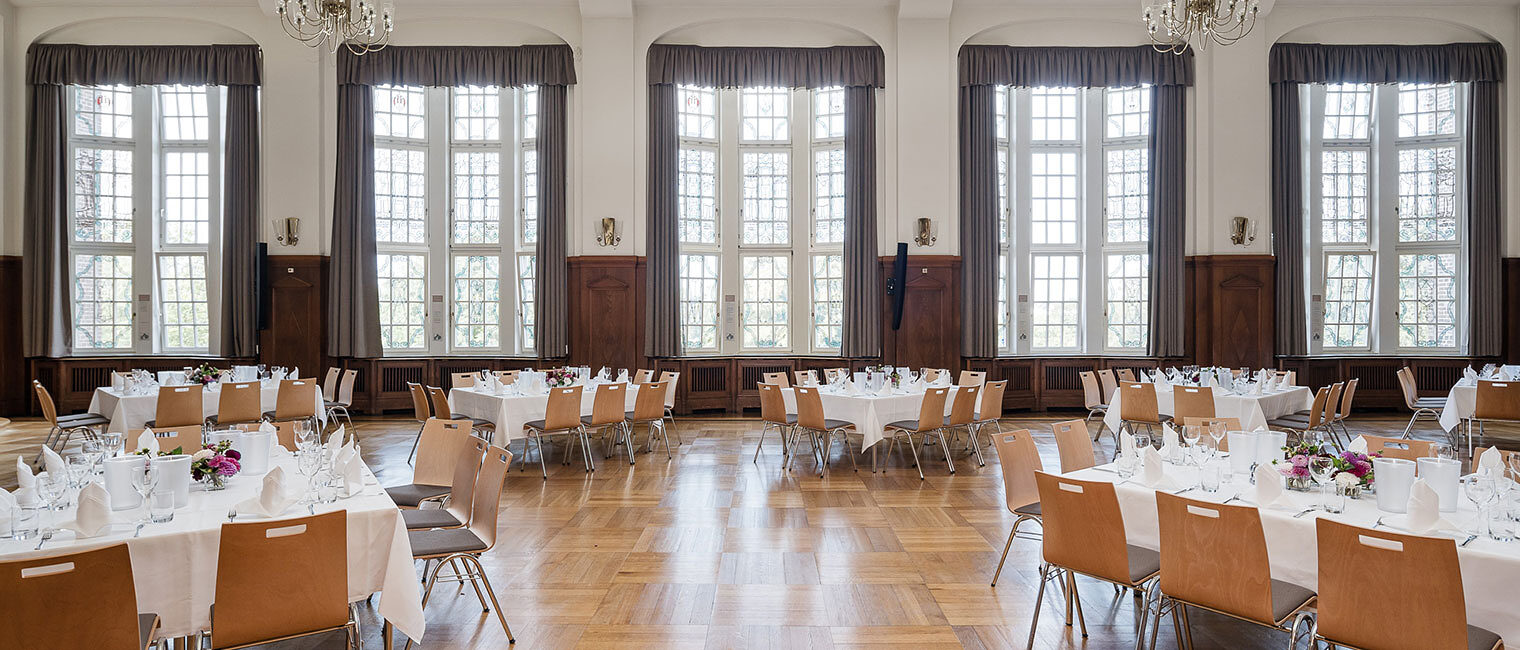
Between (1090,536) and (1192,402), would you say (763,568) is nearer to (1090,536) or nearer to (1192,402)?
(1090,536)

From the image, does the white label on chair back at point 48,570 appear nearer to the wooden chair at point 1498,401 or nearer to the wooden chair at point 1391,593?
the wooden chair at point 1391,593

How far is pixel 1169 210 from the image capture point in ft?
36.5

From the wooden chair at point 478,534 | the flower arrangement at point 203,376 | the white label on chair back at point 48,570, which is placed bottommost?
the wooden chair at point 478,534

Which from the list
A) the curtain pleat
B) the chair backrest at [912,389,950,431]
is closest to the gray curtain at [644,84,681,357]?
the curtain pleat

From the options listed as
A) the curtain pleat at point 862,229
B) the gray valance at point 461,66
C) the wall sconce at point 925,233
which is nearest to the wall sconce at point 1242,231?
the wall sconce at point 925,233

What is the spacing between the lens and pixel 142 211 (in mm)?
11508

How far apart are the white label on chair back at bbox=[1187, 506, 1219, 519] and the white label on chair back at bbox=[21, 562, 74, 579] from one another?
3368 mm

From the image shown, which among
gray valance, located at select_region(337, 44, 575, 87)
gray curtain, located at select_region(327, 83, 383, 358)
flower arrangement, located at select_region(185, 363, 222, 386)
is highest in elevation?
gray valance, located at select_region(337, 44, 575, 87)

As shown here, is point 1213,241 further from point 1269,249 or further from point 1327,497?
point 1327,497

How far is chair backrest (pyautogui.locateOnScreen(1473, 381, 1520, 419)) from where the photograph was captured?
7.67 m

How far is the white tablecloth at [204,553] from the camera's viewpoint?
262 centimetres

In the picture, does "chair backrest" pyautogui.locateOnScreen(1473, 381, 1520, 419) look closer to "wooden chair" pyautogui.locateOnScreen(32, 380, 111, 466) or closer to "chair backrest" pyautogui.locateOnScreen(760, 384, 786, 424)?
"chair backrest" pyautogui.locateOnScreen(760, 384, 786, 424)

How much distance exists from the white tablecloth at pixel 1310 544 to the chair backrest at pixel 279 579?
3018 millimetres

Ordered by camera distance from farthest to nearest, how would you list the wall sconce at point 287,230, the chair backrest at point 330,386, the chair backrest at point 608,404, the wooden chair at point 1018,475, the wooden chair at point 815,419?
1. the wall sconce at point 287,230
2. the chair backrest at point 330,386
3. the chair backrest at point 608,404
4. the wooden chair at point 815,419
5. the wooden chair at point 1018,475
